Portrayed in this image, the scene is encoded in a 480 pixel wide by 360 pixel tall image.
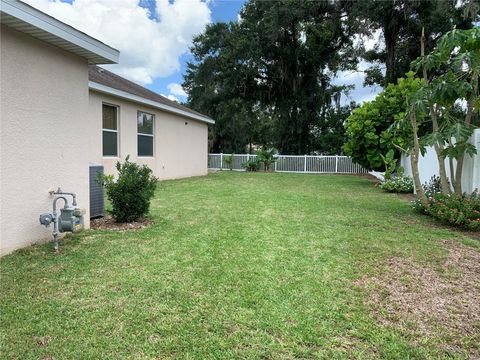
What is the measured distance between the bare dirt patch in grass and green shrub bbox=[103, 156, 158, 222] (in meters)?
3.63

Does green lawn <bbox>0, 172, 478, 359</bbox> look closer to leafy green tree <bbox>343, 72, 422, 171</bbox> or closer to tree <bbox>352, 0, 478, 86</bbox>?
leafy green tree <bbox>343, 72, 422, 171</bbox>

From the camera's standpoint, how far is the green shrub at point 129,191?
528 centimetres

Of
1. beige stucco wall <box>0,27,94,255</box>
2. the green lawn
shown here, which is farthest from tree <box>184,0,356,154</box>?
the green lawn

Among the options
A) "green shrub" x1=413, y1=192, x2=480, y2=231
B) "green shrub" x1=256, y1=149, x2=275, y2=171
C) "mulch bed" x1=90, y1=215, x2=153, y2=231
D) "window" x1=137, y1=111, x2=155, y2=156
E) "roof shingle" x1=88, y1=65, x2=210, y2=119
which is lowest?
"mulch bed" x1=90, y1=215, x2=153, y2=231

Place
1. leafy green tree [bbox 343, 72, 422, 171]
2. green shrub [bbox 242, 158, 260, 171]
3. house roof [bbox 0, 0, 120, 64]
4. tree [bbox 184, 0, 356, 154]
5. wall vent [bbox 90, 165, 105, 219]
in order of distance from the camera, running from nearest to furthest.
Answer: house roof [bbox 0, 0, 120, 64]
wall vent [bbox 90, 165, 105, 219]
leafy green tree [bbox 343, 72, 422, 171]
tree [bbox 184, 0, 356, 154]
green shrub [bbox 242, 158, 260, 171]

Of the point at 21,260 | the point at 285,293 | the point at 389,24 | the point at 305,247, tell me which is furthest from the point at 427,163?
the point at 389,24

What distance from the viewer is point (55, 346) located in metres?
2.17

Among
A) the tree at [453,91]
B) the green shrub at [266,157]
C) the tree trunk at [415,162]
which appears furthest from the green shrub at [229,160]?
the tree at [453,91]

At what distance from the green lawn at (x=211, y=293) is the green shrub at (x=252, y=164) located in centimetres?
1546

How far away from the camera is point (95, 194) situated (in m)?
5.69

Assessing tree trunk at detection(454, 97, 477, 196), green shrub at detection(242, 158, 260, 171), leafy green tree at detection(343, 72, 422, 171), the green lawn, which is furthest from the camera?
green shrub at detection(242, 158, 260, 171)

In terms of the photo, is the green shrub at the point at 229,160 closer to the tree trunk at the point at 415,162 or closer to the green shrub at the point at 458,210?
the tree trunk at the point at 415,162

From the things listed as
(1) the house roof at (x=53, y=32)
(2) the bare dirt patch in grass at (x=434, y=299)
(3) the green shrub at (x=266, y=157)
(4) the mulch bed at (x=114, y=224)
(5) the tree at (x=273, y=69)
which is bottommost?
(2) the bare dirt patch in grass at (x=434, y=299)

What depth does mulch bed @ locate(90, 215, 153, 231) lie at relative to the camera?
205 inches
